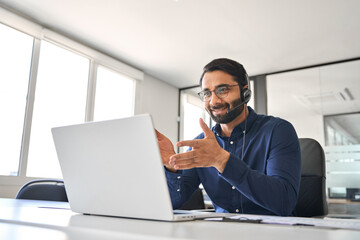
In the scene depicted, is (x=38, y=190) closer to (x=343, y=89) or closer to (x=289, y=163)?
(x=289, y=163)

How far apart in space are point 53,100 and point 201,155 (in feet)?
11.1

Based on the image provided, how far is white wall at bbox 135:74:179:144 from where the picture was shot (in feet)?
16.8

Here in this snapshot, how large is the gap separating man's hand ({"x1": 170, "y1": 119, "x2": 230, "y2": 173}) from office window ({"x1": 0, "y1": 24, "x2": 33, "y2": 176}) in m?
3.02

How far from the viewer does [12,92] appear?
3.39 meters

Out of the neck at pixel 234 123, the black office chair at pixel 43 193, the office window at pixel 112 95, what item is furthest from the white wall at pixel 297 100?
the black office chair at pixel 43 193

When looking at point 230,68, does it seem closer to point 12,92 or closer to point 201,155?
point 201,155

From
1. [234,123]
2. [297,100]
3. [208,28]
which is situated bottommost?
[234,123]

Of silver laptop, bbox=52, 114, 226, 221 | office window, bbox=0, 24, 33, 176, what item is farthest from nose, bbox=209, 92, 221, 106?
office window, bbox=0, 24, 33, 176

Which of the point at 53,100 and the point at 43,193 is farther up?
the point at 53,100

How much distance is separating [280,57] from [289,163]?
→ 11.7ft

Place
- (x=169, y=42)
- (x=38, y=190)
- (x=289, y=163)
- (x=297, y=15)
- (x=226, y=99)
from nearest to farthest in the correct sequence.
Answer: (x=289, y=163) < (x=226, y=99) < (x=38, y=190) < (x=297, y=15) < (x=169, y=42)

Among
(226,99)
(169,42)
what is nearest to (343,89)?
(169,42)

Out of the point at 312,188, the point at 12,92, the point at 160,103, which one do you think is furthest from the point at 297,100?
the point at 12,92

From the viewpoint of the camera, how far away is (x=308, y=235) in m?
0.54
